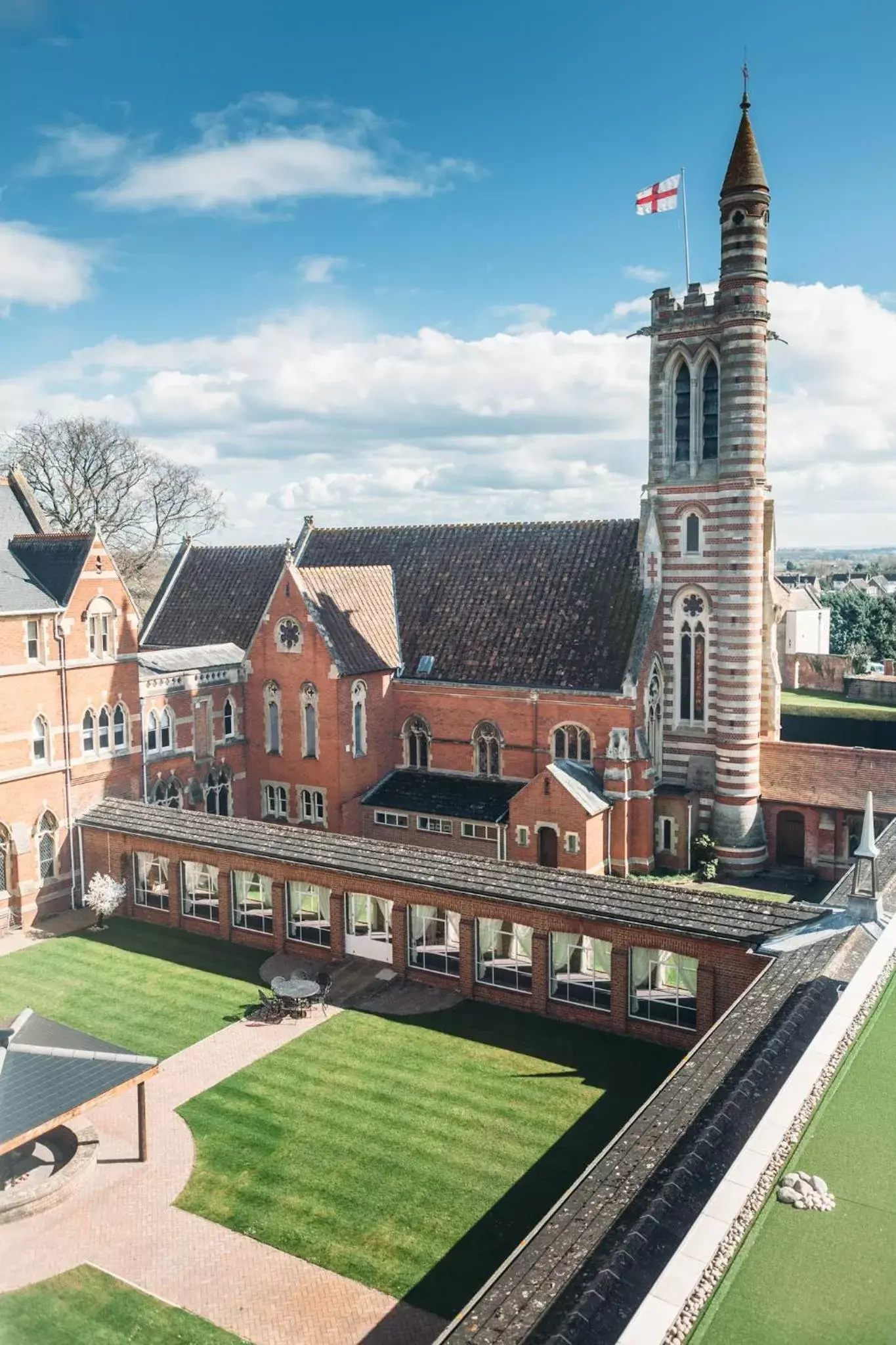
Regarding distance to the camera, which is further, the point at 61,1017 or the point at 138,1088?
the point at 61,1017

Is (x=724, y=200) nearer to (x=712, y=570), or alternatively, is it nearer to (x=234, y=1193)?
(x=712, y=570)

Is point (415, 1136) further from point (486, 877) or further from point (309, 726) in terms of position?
point (309, 726)

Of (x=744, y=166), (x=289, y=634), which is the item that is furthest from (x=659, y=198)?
(x=289, y=634)

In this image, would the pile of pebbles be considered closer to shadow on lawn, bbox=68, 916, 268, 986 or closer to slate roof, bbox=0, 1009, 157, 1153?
slate roof, bbox=0, 1009, 157, 1153

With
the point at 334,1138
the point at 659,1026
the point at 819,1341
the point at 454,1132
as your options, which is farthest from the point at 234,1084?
the point at 819,1341

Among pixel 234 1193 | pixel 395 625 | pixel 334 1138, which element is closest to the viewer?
pixel 234 1193

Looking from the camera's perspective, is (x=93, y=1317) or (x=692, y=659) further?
(x=692, y=659)

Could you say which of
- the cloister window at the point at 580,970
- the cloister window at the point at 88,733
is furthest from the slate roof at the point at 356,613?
the cloister window at the point at 580,970

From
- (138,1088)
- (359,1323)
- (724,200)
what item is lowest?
(359,1323)
